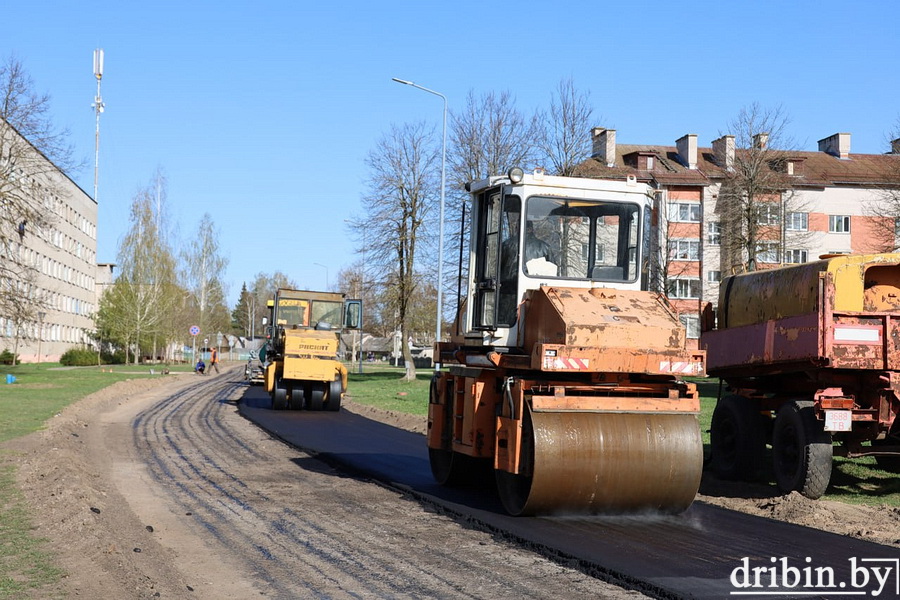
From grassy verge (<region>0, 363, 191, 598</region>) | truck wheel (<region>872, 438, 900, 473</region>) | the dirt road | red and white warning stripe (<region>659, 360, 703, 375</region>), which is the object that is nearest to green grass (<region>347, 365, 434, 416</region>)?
grassy verge (<region>0, 363, 191, 598</region>)

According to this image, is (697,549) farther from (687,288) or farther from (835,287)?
(687,288)

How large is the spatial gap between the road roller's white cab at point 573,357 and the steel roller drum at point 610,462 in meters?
0.01

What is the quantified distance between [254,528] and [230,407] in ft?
61.1

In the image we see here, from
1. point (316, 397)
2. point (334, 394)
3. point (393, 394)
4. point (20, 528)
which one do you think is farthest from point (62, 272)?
point (20, 528)

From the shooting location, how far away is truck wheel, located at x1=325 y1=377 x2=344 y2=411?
26.3 m

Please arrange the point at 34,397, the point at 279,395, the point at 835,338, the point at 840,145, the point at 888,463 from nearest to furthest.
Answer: the point at 835,338
the point at 888,463
the point at 279,395
the point at 34,397
the point at 840,145

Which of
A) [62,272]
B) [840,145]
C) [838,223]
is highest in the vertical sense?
[840,145]

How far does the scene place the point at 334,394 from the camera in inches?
1037

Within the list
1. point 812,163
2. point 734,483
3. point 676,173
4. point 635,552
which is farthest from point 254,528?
point 812,163

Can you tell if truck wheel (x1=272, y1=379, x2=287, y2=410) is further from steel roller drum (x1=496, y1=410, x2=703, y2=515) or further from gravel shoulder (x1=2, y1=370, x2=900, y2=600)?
steel roller drum (x1=496, y1=410, x2=703, y2=515)

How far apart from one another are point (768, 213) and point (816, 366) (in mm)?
28853

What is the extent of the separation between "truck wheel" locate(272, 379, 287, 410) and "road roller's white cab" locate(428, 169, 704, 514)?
51.1 ft

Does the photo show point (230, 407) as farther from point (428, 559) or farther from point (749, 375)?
point (428, 559)

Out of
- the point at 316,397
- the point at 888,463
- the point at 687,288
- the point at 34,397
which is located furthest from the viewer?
the point at 687,288
